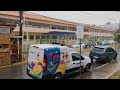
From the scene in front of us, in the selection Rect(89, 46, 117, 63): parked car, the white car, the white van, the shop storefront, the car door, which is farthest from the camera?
the car door

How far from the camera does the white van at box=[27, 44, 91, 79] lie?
309 inches

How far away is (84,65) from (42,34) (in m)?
24.5

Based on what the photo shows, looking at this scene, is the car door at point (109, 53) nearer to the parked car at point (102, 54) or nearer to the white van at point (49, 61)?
the parked car at point (102, 54)

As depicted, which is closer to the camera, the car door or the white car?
the white car

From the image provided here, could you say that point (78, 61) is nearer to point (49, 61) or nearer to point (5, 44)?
point (49, 61)

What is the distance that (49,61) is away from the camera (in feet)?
25.9

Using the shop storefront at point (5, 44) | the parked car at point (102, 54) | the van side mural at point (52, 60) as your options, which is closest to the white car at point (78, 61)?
the van side mural at point (52, 60)

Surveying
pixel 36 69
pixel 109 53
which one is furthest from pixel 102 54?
pixel 36 69

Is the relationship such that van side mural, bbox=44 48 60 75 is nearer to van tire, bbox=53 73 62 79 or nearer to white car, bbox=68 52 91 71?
van tire, bbox=53 73 62 79

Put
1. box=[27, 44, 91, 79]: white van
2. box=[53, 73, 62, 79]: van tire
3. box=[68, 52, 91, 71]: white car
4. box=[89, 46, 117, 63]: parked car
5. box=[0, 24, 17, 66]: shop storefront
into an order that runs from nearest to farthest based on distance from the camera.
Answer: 1. box=[27, 44, 91, 79]: white van
2. box=[53, 73, 62, 79]: van tire
3. box=[68, 52, 91, 71]: white car
4. box=[0, 24, 17, 66]: shop storefront
5. box=[89, 46, 117, 63]: parked car

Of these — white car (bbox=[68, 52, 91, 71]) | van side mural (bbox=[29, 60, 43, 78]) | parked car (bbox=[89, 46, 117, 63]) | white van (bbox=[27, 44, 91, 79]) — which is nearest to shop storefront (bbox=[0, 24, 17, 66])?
white van (bbox=[27, 44, 91, 79])

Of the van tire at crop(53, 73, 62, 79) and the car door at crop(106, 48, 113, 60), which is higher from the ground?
the car door at crop(106, 48, 113, 60)

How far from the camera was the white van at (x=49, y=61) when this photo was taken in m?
7.84
